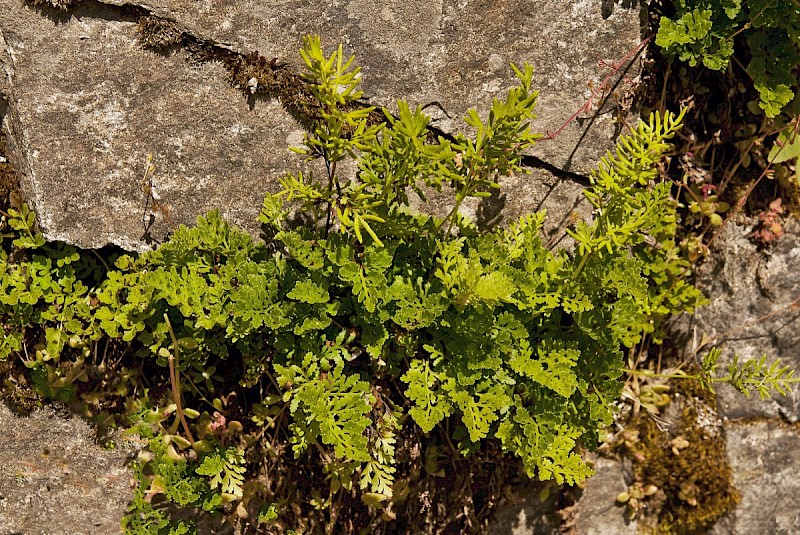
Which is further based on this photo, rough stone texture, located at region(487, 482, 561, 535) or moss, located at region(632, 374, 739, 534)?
moss, located at region(632, 374, 739, 534)

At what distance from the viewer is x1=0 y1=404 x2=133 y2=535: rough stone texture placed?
373 cm

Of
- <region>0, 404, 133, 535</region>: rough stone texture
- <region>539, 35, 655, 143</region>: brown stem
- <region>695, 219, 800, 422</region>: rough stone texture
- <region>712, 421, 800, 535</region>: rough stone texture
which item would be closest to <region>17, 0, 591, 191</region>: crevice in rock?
<region>539, 35, 655, 143</region>: brown stem

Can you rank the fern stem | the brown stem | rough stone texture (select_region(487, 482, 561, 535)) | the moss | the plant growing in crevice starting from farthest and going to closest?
→ the moss < rough stone texture (select_region(487, 482, 561, 535)) < the brown stem < the fern stem < the plant growing in crevice

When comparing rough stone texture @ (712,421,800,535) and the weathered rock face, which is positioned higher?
the weathered rock face

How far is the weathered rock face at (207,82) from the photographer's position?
3.43m

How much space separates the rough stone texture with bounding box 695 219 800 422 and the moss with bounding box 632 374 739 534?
0.24 m

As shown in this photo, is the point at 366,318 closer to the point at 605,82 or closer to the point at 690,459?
the point at 605,82

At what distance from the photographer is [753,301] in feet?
13.5

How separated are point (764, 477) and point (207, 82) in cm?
402

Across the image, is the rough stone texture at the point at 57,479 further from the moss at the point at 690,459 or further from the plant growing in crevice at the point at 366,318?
the moss at the point at 690,459

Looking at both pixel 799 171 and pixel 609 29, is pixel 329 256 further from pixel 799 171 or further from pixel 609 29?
pixel 799 171

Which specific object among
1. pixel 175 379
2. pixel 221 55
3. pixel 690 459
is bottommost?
pixel 175 379

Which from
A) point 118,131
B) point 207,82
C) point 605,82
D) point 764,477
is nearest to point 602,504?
point 764,477

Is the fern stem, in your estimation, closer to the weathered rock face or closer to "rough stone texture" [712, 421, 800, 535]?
the weathered rock face
